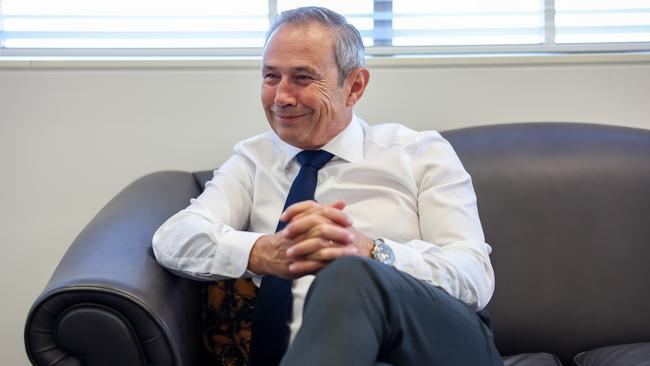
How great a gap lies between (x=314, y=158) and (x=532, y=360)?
28.7 inches

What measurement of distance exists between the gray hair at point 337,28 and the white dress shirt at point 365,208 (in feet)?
0.54

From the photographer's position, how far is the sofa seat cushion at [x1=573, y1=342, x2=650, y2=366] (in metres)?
1.93

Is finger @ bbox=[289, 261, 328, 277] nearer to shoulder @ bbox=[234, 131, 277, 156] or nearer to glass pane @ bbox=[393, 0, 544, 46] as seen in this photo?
shoulder @ bbox=[234, 131, 277, 156]

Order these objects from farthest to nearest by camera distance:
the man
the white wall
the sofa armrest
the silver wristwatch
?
the white wall → the silver wristwatch → the sofa armrest → the man

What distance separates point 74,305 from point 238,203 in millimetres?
560

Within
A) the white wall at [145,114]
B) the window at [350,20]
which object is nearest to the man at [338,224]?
the white wall at [145,114]

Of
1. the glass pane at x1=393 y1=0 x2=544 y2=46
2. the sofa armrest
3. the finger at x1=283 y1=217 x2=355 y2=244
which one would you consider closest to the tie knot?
the finger at x1=283 y1=217 x2=355 y2=244

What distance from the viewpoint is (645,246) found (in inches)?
84.8

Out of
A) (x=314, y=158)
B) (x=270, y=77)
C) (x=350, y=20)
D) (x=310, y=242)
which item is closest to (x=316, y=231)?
(x=310, y=242)

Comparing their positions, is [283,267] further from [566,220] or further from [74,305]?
[566,220]

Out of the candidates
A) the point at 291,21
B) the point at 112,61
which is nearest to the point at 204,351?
the point at 291,21

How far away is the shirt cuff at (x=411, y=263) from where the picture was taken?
1.68 m

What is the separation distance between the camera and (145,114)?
2.45 m

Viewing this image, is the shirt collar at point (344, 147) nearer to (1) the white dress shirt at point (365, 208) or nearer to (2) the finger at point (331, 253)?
(1) the white dress shirt at point (365, 208)
